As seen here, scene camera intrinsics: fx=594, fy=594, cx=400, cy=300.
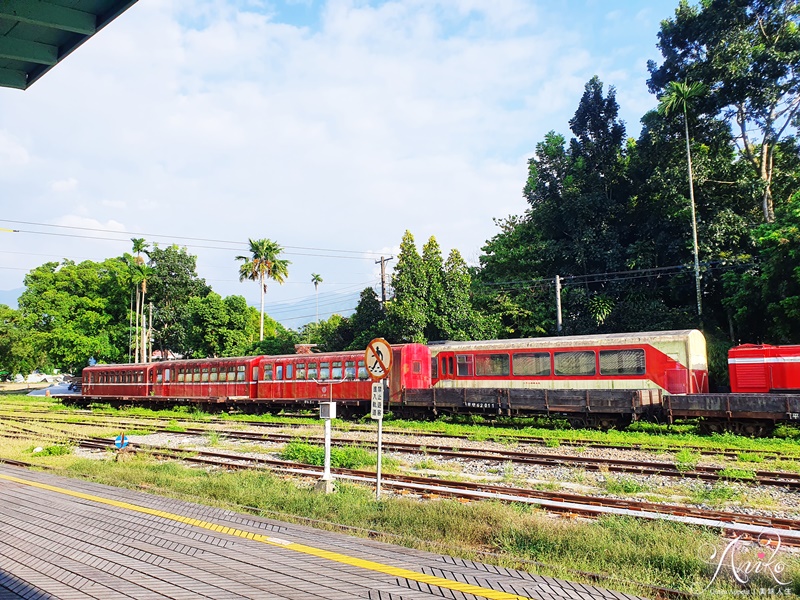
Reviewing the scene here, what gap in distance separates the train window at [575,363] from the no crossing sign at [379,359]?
1442cm

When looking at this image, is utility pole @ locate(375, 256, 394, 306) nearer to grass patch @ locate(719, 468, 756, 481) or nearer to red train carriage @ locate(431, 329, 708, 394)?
red train carriage @ locate(431, 329, 708, 394)

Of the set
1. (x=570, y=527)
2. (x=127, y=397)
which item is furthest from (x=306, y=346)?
(x=570, y=527)

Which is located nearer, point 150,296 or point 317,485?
point 317,485

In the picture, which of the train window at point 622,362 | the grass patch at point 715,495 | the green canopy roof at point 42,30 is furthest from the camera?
the train window at point 622,362

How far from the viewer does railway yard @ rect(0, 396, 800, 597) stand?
7.69 m

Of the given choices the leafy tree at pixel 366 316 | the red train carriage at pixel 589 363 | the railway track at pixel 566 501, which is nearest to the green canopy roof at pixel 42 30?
the railway track at pixel 566 501

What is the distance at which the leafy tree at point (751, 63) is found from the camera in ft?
103

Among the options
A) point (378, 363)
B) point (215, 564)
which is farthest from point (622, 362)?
point (215, 564)

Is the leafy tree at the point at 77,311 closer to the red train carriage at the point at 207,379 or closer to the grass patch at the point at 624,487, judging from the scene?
the red train carriage at the point at 207,379

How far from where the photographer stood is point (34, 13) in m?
6.19

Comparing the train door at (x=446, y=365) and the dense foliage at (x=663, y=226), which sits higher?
the dense foliage at (x=663, y=226)

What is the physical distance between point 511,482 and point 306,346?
32450 mm

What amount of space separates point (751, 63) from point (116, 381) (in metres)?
42.0

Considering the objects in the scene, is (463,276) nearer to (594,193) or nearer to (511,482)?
(594,193)
